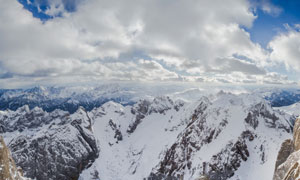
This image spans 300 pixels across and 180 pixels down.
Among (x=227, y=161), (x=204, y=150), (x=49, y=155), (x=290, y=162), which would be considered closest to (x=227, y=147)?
(x=227, y=161)

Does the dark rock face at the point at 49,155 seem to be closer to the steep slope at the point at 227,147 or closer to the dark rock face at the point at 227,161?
the steep slope at the point at 227,147

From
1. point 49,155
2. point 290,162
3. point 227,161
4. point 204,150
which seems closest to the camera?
point 290,162

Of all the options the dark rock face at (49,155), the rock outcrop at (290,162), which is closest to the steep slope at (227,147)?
the dark rock face at (49,155)

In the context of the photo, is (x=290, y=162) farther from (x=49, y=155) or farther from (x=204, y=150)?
(x=49, y=155)

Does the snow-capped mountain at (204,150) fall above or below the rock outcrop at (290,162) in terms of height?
below

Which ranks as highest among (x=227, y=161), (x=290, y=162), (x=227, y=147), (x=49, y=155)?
(x=290, y=162)

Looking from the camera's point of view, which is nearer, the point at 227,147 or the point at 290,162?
the point at 290,162

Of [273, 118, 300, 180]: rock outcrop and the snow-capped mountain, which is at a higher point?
[273, 118, 300, 180]: rock outcrop

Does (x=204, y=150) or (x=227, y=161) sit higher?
(x=227, y=161)

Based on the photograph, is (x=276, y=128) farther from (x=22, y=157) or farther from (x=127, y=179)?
(x=22, y=157)

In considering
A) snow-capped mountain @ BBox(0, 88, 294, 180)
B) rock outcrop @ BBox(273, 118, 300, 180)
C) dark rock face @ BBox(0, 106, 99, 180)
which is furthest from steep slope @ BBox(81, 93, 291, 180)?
rock outcrop @ BBox(273, 118, 300, 180)

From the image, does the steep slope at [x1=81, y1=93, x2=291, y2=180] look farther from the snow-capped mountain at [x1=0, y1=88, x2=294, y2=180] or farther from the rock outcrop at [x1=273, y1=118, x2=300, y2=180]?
the rock outcrop at [x1=273, y1=118, x2=300, y2=180]
